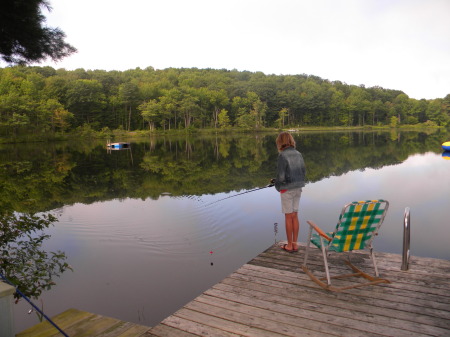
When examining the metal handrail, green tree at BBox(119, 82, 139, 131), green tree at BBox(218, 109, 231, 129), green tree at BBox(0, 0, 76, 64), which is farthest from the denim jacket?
green tree at BBox(218, 109, 231, 129)

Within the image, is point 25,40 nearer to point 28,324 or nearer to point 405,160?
point 28,324

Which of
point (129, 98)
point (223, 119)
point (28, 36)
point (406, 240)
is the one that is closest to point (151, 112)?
point (129, 98)

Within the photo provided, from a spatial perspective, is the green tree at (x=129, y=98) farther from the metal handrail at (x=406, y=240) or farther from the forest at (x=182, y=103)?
the metal handrail at (x=406, y=240)

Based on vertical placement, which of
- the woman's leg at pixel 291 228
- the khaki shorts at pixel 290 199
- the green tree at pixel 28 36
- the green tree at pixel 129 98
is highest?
the green tree at pixel 129 98

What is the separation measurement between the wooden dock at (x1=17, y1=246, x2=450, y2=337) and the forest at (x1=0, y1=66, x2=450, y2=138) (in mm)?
54311

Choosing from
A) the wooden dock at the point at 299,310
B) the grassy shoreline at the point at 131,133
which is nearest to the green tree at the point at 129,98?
the grassy shoreline at the point at 131,133

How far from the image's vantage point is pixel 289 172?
189 inches

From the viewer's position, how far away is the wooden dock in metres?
3.07

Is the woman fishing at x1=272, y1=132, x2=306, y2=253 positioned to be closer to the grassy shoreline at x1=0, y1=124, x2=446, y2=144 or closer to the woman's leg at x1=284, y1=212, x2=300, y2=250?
the woman's leg at x1=284, y1=212, x2=300, y2=250

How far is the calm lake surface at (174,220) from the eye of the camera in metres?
5.69

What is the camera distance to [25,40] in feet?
15.9

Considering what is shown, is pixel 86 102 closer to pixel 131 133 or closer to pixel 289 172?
pixel 131 133

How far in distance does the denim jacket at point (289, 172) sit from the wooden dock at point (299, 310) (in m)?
1.11

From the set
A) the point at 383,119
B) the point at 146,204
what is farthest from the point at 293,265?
the point at 383,119
